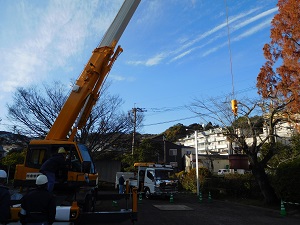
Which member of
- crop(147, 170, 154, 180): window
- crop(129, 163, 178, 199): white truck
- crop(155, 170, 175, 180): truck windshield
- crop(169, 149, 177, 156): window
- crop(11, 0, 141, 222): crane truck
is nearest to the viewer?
crop(11, 0, 141, 222): crane truck

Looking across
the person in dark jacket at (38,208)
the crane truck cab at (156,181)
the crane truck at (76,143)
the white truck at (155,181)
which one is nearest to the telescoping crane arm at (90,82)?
the crane truck at (76,143)

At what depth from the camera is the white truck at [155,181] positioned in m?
21.1

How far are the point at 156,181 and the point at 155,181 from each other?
80mm

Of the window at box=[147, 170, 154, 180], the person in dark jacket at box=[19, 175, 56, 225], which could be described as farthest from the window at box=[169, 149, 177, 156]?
the person in dark jacket at box=[19, 175, 56, 225]

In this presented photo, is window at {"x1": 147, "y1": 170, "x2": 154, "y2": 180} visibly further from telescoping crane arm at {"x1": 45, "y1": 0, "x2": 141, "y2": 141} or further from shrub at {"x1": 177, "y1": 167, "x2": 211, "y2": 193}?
telescoping crane arm at {"x1": 45, "y1": 0, "x2": 141, "y2": 141}

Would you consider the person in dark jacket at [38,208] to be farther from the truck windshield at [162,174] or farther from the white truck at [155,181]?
the truck windshield at [162,174]

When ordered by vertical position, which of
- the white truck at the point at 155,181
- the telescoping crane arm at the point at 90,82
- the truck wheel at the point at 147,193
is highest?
the telescoping crane arm at the point at 90,82

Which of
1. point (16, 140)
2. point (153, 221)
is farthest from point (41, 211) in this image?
point (16, 140)

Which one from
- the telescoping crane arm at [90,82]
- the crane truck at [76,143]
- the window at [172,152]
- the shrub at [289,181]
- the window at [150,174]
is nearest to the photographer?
the crane truck at [76,143]

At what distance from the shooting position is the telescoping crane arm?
1038cm

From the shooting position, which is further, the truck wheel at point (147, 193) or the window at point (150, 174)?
the window at point (150, 174)

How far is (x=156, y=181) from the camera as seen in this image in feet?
70.4

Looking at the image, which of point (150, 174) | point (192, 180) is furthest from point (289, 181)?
point (192, 180)

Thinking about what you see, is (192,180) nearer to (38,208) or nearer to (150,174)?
(150,174)
